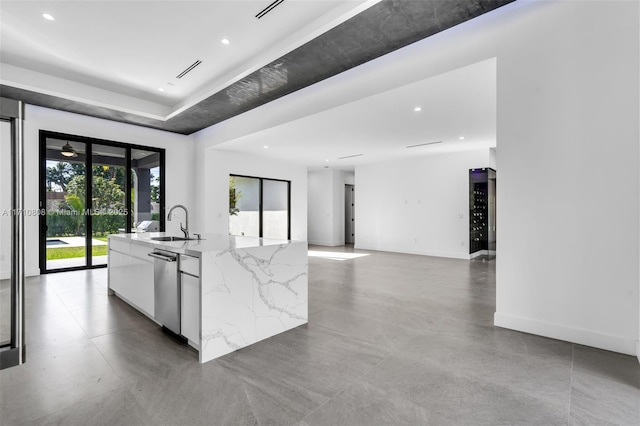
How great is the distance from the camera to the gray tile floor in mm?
1845

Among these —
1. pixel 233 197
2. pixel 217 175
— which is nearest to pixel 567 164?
pixel 217 175

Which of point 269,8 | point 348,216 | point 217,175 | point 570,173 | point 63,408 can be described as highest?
point 269,8

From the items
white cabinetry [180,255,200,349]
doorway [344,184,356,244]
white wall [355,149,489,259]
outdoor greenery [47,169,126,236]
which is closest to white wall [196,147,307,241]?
outdoor greenery [47,169,126,236]

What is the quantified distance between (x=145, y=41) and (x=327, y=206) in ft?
26.2

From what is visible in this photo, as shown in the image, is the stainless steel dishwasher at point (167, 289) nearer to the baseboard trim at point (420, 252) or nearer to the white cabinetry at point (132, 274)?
the white cabinetry at point (132, 274)

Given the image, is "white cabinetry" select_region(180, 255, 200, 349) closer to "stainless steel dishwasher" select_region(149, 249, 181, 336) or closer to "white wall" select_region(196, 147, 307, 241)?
"stainless steel dishwasher" select_region(149, 249, 181, 336)

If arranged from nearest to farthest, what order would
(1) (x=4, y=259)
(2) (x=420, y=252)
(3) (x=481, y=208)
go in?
(1) (x=4, y=259)
(3) (x=481, y=208)
(2) (x=420, y=252)

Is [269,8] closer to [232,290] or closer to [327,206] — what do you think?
[232,290]

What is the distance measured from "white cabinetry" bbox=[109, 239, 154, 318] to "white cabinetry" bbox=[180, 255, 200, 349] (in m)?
0.80

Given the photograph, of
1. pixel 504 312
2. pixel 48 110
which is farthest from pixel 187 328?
pixel 48 110

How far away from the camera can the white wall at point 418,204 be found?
27.2ft

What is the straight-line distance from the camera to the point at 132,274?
378 centimetres

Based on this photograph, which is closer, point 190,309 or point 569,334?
point 190,309

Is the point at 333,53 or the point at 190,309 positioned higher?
the point at 333,53
